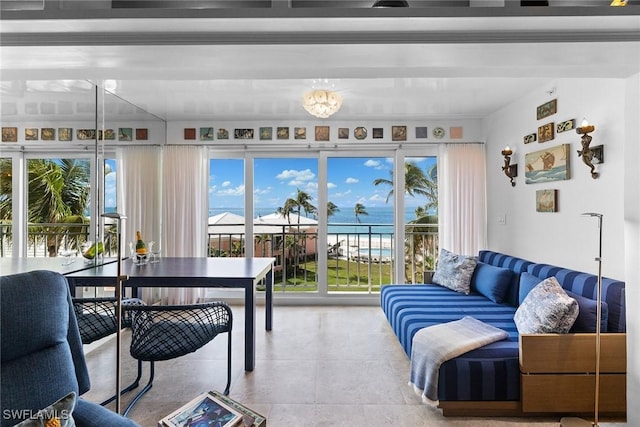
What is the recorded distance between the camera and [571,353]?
211 centimetres

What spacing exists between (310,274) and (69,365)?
3.82 meters

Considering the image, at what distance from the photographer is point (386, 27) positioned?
1.50 meters

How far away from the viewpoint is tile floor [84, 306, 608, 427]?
2.21m

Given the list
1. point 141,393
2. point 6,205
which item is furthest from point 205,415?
point 6,205

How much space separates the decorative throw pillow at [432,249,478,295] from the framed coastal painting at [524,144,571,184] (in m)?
1.03

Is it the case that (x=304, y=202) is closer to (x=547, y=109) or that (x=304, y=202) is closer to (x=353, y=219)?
(x=353, y=219)

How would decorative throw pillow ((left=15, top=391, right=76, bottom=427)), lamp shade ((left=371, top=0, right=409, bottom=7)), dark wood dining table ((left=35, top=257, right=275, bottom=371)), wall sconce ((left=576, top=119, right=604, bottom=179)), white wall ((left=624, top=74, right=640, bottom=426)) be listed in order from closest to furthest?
decorative throw pillow ((left=15, top=391, right=76, bottom=427)), lamp shade ((left=371, top=0, right=409, bottom=7)), white wall ((left=624, top=74, right=640, bottom=426)), wall sconce ((left=576, top=119, right=604, bottom=179)), dark wood dining table ((left=35, top=257, right=275, bottom=371))

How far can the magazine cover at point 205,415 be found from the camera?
51.8 inches

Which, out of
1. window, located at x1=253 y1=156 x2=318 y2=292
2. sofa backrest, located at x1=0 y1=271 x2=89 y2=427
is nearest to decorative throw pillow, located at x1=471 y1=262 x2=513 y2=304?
window, located at x1=253 y1=156 x2=318 y2=292

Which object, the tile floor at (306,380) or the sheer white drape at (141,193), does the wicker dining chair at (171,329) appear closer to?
the tile floor at (306,380)

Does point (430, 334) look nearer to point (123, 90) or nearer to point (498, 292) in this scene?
point (498, 292)

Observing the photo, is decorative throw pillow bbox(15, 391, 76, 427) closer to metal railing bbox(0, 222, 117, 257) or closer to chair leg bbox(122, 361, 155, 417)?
chair leg bbox(122, 361, 155, 417)

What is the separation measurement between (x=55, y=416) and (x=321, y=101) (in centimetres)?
282

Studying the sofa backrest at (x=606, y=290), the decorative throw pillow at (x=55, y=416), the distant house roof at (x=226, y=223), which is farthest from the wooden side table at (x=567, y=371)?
the distant house roof at (x=226, y=223)
